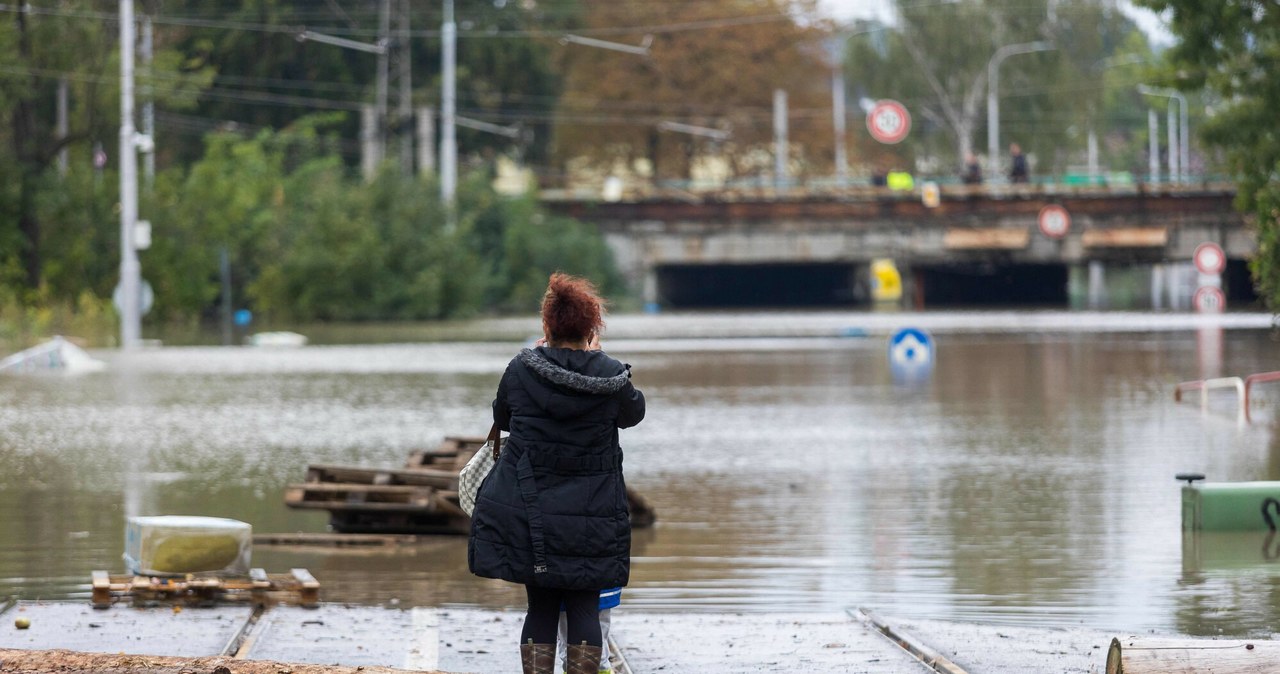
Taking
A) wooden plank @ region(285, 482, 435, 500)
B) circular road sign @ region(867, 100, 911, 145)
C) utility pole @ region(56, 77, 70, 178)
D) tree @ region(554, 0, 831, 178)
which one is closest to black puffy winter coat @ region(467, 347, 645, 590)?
wooden plank @ region(285, 482, 435, 500)

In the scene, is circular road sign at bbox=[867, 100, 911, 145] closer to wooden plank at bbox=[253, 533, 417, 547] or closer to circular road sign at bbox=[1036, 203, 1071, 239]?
circular road sign at bbox=[1036, 203, 1071, 239]

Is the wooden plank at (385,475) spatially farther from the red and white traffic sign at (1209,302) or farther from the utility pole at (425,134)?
the utility pole at (425,134)

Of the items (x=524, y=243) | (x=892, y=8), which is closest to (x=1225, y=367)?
(x=524, y=243)

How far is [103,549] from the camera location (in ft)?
40.5

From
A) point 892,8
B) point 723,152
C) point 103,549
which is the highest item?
point 892,8

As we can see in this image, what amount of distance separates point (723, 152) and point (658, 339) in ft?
147

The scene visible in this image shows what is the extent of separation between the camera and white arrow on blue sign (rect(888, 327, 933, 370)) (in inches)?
1307

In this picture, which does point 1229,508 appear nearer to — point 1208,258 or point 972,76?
point 1208,258

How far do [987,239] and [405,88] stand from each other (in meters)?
21.2

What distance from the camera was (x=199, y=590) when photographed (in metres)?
9.98

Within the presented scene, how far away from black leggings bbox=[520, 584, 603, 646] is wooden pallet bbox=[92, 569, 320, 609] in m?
3.18

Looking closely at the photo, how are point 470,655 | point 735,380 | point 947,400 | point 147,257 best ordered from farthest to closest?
1. point 147,257
2. point 735,380
3. point 947,400
4. point 470,655

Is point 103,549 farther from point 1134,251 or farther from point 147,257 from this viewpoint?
point 1134,251

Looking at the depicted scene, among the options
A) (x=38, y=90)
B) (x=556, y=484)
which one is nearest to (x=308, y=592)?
(x=556, y=484)
